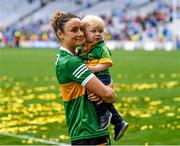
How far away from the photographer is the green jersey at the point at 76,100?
4.85 m

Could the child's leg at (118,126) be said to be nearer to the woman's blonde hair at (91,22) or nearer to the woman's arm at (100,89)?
the woman's arm at (100,89)

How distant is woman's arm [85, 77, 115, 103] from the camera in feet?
15.8

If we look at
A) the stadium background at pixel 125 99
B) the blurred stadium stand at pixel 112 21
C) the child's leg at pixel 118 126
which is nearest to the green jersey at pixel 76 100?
the child's leg at pixel 118 126

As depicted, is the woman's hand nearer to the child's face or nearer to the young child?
the young child

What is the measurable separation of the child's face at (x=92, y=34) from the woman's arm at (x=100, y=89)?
0.41m

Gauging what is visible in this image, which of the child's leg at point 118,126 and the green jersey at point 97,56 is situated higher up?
the green jersey at point 97,56

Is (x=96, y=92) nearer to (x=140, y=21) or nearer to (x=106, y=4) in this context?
(x=140, y=21)

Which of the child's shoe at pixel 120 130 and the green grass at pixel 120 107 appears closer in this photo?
the child's shoe at pixel 120 130

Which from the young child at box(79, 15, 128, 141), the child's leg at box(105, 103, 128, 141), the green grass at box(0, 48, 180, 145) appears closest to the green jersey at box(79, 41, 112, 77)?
the young child at box(79, 15, 128, 141)

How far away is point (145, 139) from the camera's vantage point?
990 cm

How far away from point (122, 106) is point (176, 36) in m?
37.1

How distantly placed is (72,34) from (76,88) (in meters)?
0.42

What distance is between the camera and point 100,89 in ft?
15.9

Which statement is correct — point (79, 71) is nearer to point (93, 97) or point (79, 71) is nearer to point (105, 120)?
point (93, 97)
